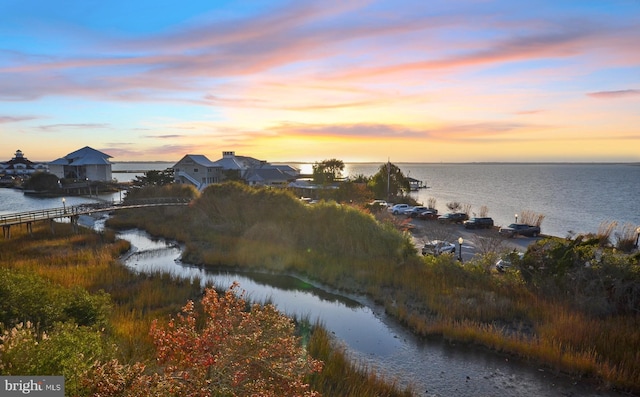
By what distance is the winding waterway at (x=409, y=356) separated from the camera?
39.3 feet

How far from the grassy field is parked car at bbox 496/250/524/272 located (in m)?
0.70

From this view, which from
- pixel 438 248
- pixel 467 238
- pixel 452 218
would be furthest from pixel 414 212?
pixel 438 248

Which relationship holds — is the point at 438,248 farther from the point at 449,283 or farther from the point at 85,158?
the point at 85,158

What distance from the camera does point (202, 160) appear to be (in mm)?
76188

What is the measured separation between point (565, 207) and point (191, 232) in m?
66.2

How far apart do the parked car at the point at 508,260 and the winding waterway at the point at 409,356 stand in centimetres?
738

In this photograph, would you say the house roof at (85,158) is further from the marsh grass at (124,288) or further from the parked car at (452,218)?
the parked car at (452,218)

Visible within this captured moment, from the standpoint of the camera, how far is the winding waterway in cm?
1199

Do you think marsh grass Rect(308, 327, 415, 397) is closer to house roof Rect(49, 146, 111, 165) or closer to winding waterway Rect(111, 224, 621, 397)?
winding waterway Rect(111, 224, 621, 397)

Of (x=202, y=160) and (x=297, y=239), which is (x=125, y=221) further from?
(x=202, y=160)

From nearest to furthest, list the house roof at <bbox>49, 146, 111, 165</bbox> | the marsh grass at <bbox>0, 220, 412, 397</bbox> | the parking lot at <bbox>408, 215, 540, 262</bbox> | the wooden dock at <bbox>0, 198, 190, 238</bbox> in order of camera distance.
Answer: the marsh grass at <bbox>0, 220, 412, 397</bbox> → the parking lot at <bbox>408, 215, 540, 262</bbox> → the wooden dock at <bbox>0, 198, 190, 238</bbox> → the house roof at <bbox>49, 146, 111, 165</bbox>

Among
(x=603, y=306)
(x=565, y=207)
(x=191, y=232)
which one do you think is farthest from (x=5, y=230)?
(x=565, y=207)

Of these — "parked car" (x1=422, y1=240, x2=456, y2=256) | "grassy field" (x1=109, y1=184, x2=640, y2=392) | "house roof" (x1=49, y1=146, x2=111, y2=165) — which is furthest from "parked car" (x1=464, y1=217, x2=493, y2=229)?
"house roof" (x1=49, y1=146, x2=111, y2=165)

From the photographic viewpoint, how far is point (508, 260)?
21.3 meters
